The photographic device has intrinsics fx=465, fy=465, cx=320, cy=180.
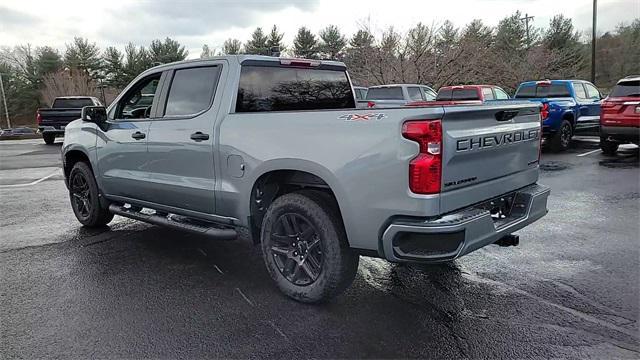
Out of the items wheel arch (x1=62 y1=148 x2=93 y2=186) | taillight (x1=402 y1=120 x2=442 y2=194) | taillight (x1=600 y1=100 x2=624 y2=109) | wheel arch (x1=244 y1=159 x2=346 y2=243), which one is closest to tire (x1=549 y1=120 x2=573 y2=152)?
taillight (x1=600 y1=100 x2=624 y2=109)

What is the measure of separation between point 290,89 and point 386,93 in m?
12.0

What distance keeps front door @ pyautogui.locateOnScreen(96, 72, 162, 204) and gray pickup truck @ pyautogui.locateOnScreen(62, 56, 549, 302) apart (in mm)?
19

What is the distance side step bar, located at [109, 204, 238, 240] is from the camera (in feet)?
13.5

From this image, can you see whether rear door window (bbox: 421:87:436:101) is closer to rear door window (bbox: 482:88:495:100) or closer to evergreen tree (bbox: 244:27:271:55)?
rear door window (bbox: 482:88:495:100)

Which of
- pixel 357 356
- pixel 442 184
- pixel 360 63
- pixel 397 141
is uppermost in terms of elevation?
pixel 360 63

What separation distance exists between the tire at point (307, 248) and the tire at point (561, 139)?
433 inches

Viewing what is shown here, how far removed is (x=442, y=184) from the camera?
9.82ft

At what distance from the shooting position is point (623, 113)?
10.3 metres

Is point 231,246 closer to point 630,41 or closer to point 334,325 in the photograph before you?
point 334,325

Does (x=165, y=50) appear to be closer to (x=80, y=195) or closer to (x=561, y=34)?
(x=561, y=34)

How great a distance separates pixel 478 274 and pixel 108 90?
56267 millimetres

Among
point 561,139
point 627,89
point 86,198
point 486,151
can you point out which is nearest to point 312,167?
point 486,151

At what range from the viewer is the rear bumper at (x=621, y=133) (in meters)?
10.1

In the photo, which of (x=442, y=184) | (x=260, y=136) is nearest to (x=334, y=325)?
(x=442, y=184)
